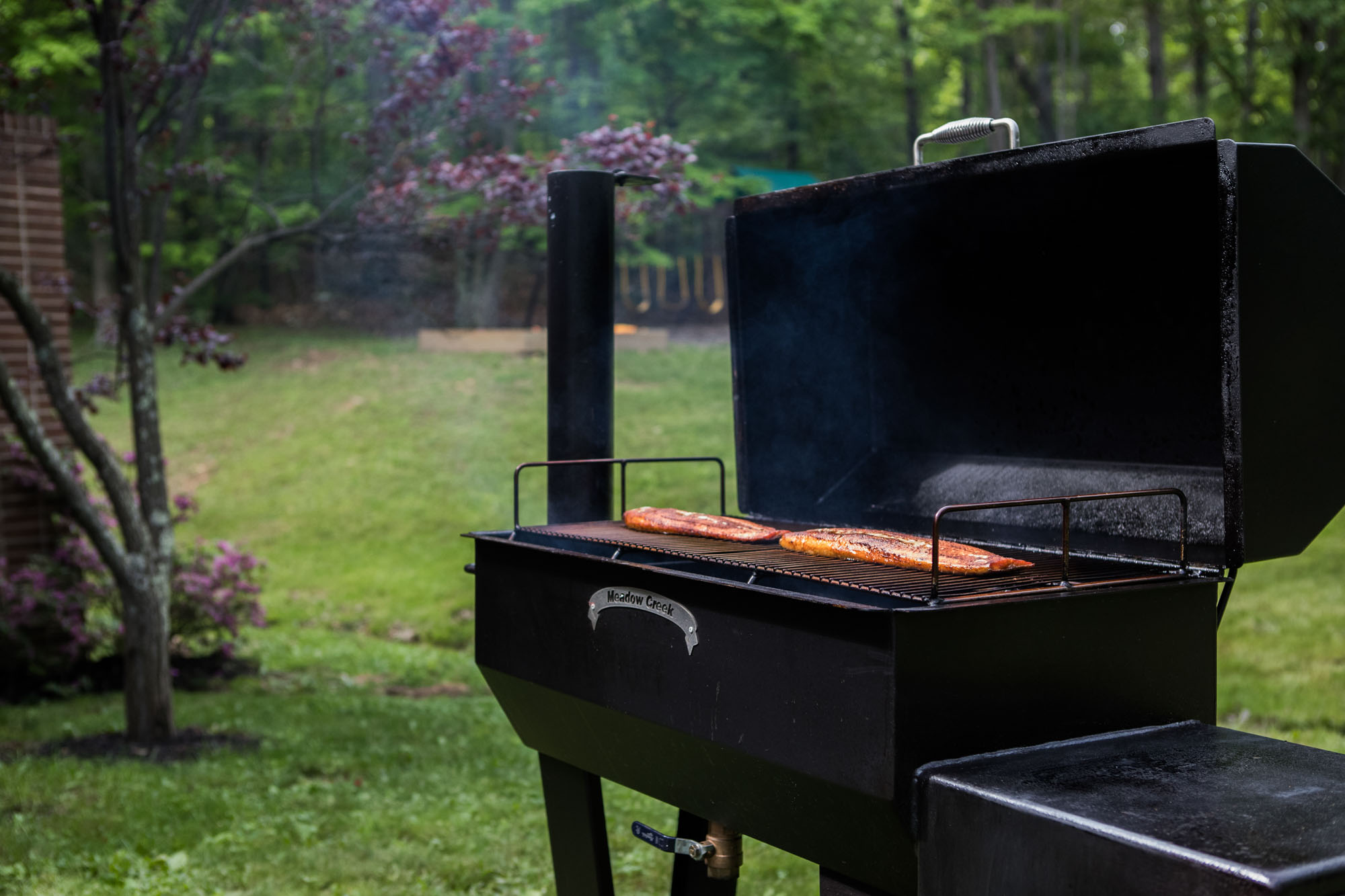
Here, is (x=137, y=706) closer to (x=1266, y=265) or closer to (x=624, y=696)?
(x=624, y=696)

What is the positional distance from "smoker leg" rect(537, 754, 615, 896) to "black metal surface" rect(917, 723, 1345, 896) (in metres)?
1.30

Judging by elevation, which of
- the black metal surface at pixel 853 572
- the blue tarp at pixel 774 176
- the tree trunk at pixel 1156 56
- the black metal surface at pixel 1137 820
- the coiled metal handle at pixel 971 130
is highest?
the tree trunk at pixel 1156 56

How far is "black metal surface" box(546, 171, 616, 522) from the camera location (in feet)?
11.3

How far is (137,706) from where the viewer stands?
6.05 m

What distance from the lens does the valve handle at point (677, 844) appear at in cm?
257

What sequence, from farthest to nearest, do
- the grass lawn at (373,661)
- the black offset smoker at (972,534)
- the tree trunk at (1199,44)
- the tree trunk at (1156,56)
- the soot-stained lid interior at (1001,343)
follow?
the tree trunk at (1156,56), the tree trunk at (1199,44), the grass lawn at (373,661), the soot-stained lid interior at (1001,343), the black offset smoker at (972,534)

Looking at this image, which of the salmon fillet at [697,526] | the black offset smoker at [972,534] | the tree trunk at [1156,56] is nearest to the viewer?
the black offset smoker at [972,534]

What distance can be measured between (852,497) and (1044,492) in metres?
0.61

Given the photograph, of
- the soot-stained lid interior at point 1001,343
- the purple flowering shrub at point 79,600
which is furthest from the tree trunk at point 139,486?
the soot-stained lid interior at point 1001,343

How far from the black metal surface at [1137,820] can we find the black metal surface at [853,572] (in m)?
0.28

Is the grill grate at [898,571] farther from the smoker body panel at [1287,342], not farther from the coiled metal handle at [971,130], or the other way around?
the coiled metal handle at [971,130]

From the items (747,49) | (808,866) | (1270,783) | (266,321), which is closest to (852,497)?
(1270,783)

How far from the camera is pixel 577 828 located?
10.0 feet

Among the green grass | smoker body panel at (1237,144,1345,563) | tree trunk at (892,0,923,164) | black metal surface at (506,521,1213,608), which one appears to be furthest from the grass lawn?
tree trunk at (892,0,923,164)
